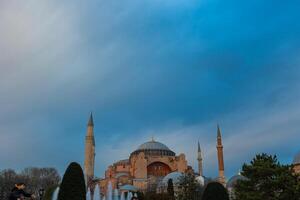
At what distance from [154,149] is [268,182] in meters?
45.1

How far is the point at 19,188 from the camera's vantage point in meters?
7.78

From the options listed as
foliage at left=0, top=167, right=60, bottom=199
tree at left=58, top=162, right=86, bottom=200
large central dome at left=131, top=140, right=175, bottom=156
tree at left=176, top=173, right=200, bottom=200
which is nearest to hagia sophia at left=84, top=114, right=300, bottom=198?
large central dome at left=131, top=140, right=175, bottom=156

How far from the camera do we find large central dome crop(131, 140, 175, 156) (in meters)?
60.9

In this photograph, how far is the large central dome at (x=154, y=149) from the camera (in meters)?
60.9

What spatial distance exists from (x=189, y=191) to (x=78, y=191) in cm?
1651

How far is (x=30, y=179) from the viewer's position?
46.3 metres

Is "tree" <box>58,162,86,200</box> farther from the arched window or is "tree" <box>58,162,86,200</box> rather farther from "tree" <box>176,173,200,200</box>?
the arched window

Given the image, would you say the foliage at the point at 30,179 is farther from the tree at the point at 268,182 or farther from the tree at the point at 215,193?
the tree at the point at 215,193

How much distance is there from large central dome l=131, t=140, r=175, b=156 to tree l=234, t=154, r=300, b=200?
43090mm

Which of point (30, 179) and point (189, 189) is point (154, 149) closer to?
point (30, 179)

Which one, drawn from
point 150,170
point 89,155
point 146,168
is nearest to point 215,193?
point 89,155

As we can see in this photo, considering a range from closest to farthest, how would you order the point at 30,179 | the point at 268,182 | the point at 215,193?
the point at 215,193 < the point at 268,182 < the point at 30,179

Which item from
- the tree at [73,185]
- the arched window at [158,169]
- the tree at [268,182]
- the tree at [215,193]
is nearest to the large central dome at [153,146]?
the arched window at [158,169]

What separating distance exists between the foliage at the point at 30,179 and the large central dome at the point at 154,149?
52.5ft
